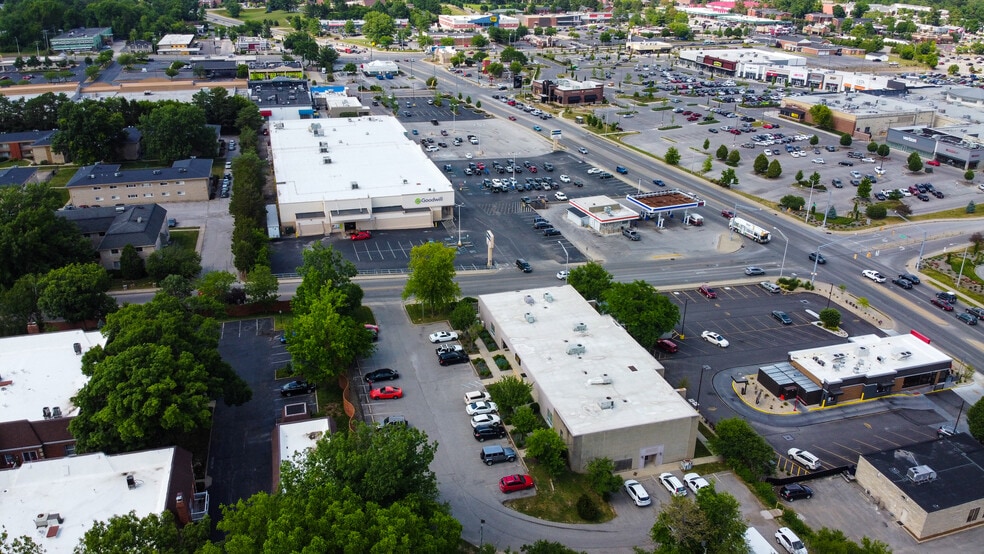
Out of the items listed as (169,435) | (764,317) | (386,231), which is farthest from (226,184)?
(764,317)

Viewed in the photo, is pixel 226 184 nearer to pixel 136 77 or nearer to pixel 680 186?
pixel 680 186

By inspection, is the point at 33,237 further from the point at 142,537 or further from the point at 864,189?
the point at 864,189

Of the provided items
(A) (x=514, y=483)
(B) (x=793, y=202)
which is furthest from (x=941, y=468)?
(B) (x=793, y=202)

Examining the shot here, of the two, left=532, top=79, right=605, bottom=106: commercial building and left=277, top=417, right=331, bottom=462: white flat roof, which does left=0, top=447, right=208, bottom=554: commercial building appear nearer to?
left=277, top=417, right=331, bottom=462: white flat roof

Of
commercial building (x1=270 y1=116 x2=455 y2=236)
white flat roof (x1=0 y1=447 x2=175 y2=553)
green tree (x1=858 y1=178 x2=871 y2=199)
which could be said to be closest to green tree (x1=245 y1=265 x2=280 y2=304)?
commercial building (x1=270 y1=116 x2=455 y2=236)

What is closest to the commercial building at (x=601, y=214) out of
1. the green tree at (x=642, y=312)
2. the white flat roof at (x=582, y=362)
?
the white flat roof at (x=582, y=362)
